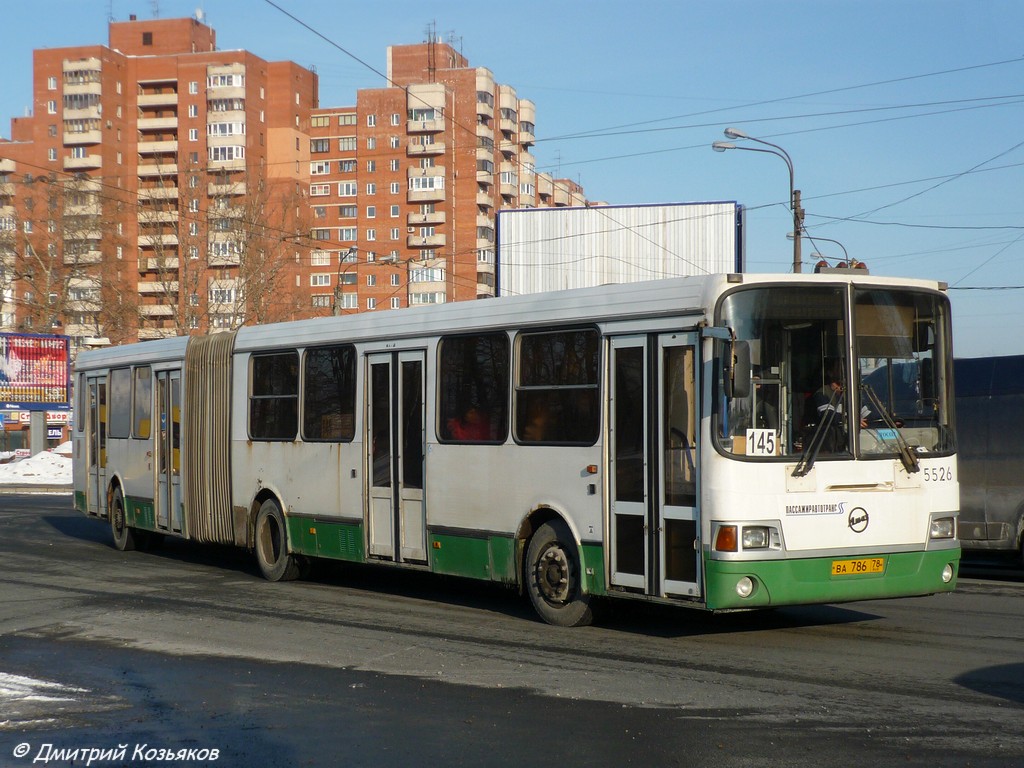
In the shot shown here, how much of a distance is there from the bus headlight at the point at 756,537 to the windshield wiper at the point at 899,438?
1.36 m

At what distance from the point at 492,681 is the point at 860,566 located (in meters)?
3.10

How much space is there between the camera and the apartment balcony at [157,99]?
111m

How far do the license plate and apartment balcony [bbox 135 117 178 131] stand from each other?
109 meters

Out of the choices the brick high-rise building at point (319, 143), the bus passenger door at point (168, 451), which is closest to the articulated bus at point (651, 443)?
the bus passenger door at point (168, 451)

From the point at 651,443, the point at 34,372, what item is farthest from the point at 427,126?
the point at 651,443

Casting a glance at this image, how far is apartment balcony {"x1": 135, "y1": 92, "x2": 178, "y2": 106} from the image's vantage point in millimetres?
110688

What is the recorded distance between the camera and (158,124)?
111m

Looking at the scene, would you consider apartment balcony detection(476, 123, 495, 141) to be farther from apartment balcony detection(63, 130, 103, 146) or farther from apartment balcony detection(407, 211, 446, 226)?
apartment balcony detection(63, 130, 103, 146)

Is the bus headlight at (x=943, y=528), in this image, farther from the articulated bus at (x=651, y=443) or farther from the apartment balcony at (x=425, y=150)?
the apartment balcony at (x=425, y=150)

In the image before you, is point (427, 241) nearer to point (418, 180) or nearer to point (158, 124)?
point (418, 180)

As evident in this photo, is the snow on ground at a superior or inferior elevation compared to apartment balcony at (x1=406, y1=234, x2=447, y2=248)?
inferior

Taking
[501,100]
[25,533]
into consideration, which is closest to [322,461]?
[25,533]

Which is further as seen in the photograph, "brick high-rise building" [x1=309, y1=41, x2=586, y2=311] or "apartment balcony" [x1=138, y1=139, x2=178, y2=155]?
"apartment balcony" [x1=138, y1=139, x2=178, y2=155]

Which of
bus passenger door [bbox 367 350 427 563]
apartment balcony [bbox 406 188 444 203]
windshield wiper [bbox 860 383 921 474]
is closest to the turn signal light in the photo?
windshield wiper [bbox 860 383 921 474]
